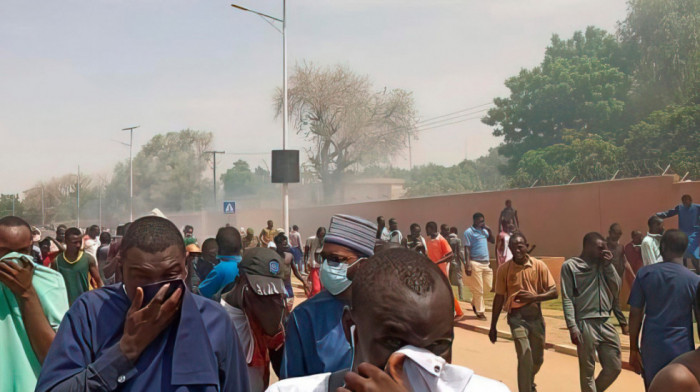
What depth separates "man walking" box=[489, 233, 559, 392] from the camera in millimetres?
7801

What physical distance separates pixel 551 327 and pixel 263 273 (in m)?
9.90

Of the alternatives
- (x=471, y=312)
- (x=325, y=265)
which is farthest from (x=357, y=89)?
(x=325, y=265)

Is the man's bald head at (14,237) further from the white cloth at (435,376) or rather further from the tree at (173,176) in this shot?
the tree at (173,176)

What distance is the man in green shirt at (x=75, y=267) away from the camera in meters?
8.41

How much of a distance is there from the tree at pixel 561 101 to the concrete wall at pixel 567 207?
12.6 m

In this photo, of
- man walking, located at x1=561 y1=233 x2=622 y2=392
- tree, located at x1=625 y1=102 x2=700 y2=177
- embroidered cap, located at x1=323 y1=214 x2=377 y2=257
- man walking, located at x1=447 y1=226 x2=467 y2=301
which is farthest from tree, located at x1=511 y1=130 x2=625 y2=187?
embroidered cap, located at x1=323 y1=214 x2=377 y2=257

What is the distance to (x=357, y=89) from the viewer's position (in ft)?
177

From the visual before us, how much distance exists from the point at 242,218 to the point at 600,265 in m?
51.7

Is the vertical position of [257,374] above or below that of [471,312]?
above

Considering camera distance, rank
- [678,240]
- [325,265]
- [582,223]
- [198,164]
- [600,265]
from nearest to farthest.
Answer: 1. [325,265]
2. [678,240]
3. [600,265]
4. [582,223]
5. [198,164]

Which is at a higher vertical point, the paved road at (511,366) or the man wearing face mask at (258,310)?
the man wearing face mask at (258,310)

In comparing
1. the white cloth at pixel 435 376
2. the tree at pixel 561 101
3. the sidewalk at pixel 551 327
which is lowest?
the sidewalk at pixel 551 327

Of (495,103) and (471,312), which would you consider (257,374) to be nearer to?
(471,312)

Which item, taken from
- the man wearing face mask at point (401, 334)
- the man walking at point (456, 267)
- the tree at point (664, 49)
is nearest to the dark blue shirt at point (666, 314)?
the man wearing face mask at point (401, 334)
